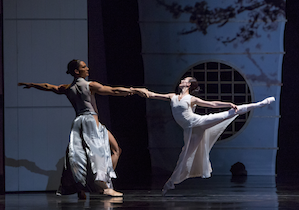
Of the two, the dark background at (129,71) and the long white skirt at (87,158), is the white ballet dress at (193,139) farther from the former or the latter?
the dark background at (129,71)

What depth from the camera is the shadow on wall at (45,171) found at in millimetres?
5496

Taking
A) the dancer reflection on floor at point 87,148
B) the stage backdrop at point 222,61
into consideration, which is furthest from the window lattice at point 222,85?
the dancer reflection on floor at point 87,148

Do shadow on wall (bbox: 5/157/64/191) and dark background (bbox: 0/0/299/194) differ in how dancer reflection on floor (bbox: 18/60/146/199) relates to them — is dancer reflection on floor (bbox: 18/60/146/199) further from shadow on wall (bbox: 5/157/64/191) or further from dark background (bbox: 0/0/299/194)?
dark background (bbox: 0/0/299/194)

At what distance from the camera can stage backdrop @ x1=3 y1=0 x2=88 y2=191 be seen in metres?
5.51

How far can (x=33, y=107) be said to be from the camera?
18.1ft

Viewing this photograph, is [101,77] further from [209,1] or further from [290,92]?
[290,92]

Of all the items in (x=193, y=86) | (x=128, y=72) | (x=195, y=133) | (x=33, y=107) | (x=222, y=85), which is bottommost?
(x=195, y=133)

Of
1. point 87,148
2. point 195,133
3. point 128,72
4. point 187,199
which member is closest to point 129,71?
point 128,72

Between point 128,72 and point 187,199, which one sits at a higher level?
point 128,72

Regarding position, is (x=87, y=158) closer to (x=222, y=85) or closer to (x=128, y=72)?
(x=128, y=72)

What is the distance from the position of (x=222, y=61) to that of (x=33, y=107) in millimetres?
3531

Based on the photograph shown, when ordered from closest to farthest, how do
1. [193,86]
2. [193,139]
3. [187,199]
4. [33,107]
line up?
[187,199] < [193,139] < [193,86] < [33,107]

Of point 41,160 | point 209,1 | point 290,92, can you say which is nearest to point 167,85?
point 209,1

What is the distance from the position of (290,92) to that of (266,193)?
3320mm
